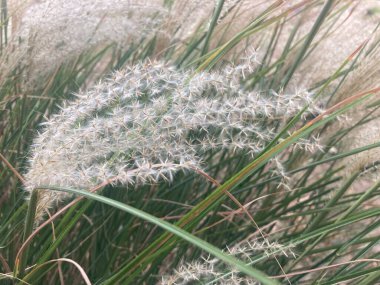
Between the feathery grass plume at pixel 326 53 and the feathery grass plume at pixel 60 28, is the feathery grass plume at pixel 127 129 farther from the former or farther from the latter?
the feathery grass plume at pixel 326 53

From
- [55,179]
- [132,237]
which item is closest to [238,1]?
[132,237]

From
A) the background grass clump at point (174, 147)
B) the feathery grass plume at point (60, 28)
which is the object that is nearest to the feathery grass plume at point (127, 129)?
the background grass clump at point (174, 147)

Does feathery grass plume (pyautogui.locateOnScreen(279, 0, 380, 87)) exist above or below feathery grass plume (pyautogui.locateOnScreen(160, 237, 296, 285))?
above

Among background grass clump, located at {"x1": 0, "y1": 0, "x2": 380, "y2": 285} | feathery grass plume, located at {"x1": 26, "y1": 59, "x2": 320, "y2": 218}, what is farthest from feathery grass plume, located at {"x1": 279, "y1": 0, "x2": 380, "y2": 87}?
feathery grass plume, located at {"x1": 26, "y1": 59, "x2": 320, "y2": 218}

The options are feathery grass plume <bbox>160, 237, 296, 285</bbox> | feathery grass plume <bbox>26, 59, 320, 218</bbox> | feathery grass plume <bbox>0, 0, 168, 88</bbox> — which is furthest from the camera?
feathery grass plume <bbox>0, 0, 168, 88</bbox>

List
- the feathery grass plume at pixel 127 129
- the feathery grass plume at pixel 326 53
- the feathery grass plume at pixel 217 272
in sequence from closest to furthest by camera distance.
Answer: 1. the feathery grass plume at pixel 127 129
2. the feathery grass plume at pixel 217 272
3. the feathery grass plume at pixel 326 53

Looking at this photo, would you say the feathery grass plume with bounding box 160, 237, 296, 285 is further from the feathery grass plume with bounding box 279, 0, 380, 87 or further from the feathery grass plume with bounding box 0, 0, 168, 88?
the feathery grass plume with bounding box 279, 0, 380, 87

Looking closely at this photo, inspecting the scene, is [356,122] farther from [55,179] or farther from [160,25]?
[55,179]

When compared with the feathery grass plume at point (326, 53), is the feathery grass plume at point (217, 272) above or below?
below
